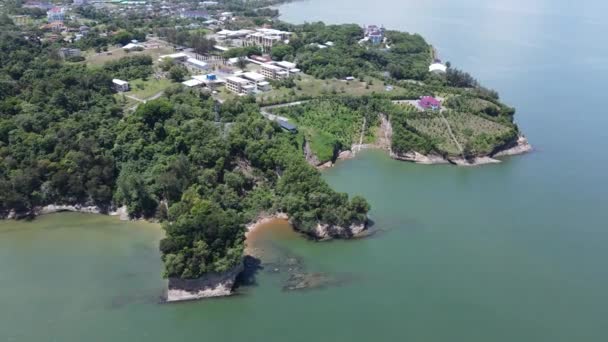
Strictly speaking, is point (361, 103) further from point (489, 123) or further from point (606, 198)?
point (606, 198)

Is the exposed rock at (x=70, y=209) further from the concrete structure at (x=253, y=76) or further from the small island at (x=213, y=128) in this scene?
the concrete structure at (x=253, y=76)

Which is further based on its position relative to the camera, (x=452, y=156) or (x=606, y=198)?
(x=452, y=156)

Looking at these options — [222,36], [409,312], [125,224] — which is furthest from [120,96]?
[409,312]

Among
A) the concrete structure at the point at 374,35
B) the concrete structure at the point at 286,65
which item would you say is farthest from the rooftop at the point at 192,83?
the concrete structure at the point at 374,35

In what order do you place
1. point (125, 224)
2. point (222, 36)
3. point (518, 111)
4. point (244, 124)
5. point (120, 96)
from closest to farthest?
1. point (125, 224)
2. point (244, 124)
3. point (120, 96)
4. point (518, 111)
5. point (222, 36)

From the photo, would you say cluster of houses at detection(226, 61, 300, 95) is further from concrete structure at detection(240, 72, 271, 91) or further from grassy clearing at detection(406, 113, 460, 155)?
grassy clearing at detection(406, 113, 460, 155)

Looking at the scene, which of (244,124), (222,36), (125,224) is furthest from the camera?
(222,36)

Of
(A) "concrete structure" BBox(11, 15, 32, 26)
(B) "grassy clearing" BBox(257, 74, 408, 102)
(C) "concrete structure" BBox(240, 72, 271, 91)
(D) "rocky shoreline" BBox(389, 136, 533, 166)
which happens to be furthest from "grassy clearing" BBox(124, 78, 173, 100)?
(A) "concrete structure" BBox(11, 15, 32, 26)

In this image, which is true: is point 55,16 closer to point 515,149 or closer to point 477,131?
point 477,131
